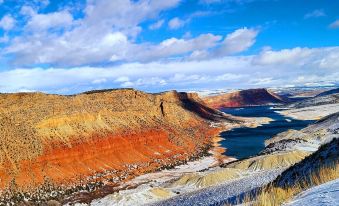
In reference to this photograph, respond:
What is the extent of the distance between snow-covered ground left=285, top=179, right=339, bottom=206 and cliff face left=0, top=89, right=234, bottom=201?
190ft

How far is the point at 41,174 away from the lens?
66.9 metres

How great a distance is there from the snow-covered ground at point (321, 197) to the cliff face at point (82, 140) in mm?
57974

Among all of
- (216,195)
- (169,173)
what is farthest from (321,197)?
(169,173)

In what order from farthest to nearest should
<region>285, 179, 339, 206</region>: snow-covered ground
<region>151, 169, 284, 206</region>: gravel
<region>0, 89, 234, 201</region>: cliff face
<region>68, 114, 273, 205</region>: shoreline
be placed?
<region>0, 89, 234, 201</region>: cliff face, <region>68, 114, 273, 205</region>: shoreline, <region>151, 169, 284, 206</region>: gravel, <region>285, 179, 339, 206</region>: snow-covered ground

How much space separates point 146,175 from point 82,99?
27007mm

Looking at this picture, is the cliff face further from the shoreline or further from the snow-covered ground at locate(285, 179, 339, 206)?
the snow-covered ground at locate(285, 179, 339, 206)

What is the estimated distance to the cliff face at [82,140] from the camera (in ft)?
222

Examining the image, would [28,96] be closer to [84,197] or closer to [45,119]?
[45,119]

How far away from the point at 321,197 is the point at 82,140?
249ft

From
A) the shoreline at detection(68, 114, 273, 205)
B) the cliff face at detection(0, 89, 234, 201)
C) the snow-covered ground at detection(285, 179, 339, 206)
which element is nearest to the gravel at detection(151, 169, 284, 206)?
the snow-covered ground at detection(285, 179, 339, 206)

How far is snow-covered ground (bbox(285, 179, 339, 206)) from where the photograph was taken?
7.62 metres

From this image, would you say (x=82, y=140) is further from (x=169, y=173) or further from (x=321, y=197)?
(x=321, y=197)

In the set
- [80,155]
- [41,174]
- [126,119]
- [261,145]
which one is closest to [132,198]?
[41,174]

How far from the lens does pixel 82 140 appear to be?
81438 mm
